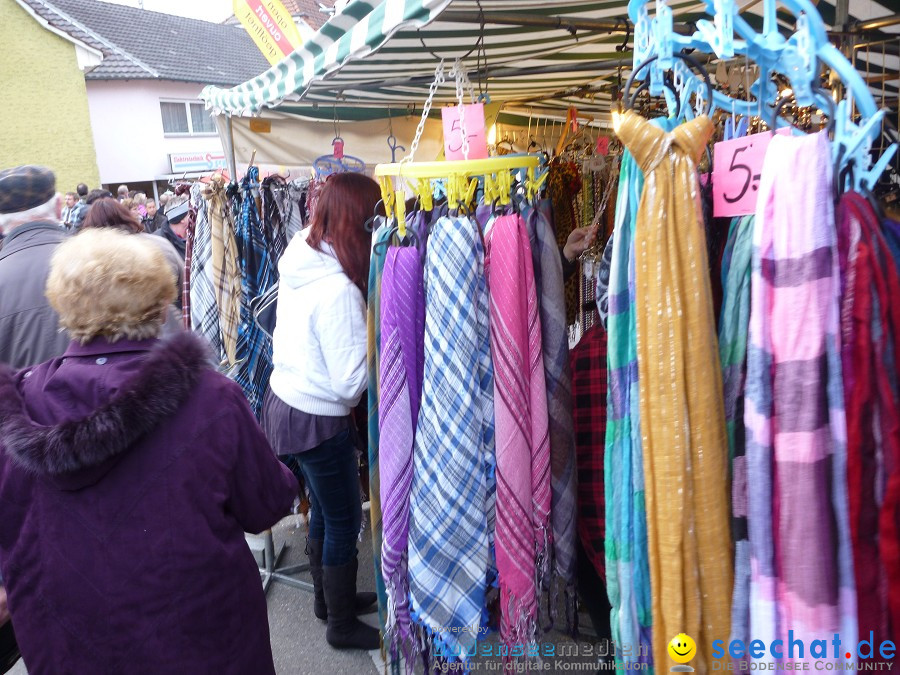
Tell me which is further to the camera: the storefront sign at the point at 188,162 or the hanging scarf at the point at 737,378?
the storefront sign at the point at 188,162

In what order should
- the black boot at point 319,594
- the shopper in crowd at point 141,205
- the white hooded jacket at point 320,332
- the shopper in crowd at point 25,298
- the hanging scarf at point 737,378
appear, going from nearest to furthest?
the hanging scarf at point 737,378, the white hooded jacket at point 320,332, the shopper in crowd at point 25,298, the black boot at point 319,594, the shopper in crowd at point 141,205

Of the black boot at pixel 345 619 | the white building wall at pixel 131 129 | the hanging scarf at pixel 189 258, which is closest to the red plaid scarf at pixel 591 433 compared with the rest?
the black boot at pixel 345 619

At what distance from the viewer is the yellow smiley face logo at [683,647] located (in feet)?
3.69

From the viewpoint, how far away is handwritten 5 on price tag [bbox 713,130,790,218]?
114 centimetres

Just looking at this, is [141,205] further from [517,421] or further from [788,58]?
[788,58]

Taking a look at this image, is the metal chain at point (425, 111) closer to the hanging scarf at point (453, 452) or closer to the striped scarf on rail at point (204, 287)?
the hanging scarf at point (453, 452)

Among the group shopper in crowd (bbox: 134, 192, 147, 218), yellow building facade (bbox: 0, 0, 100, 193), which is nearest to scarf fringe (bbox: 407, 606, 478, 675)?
shopper in crowd (bbox: 134, 192, 147, 218)

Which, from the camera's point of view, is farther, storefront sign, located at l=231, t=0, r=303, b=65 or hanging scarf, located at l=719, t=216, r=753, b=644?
storefront sign, located at l=231, t=0, r=303, b=65

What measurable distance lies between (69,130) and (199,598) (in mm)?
15867

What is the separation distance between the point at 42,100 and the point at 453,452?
16.2 metres

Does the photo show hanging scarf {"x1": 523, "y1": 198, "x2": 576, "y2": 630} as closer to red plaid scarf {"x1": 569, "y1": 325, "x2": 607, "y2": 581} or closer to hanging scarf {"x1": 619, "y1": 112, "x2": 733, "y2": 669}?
red plaid scarf {"x1": 569, "y1": 325, "x2": 607, "y2": 581}

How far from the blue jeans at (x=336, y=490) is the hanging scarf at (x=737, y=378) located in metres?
1.67

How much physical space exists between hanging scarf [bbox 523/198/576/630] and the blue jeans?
3.37 feet

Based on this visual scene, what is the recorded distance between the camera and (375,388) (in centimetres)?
198
